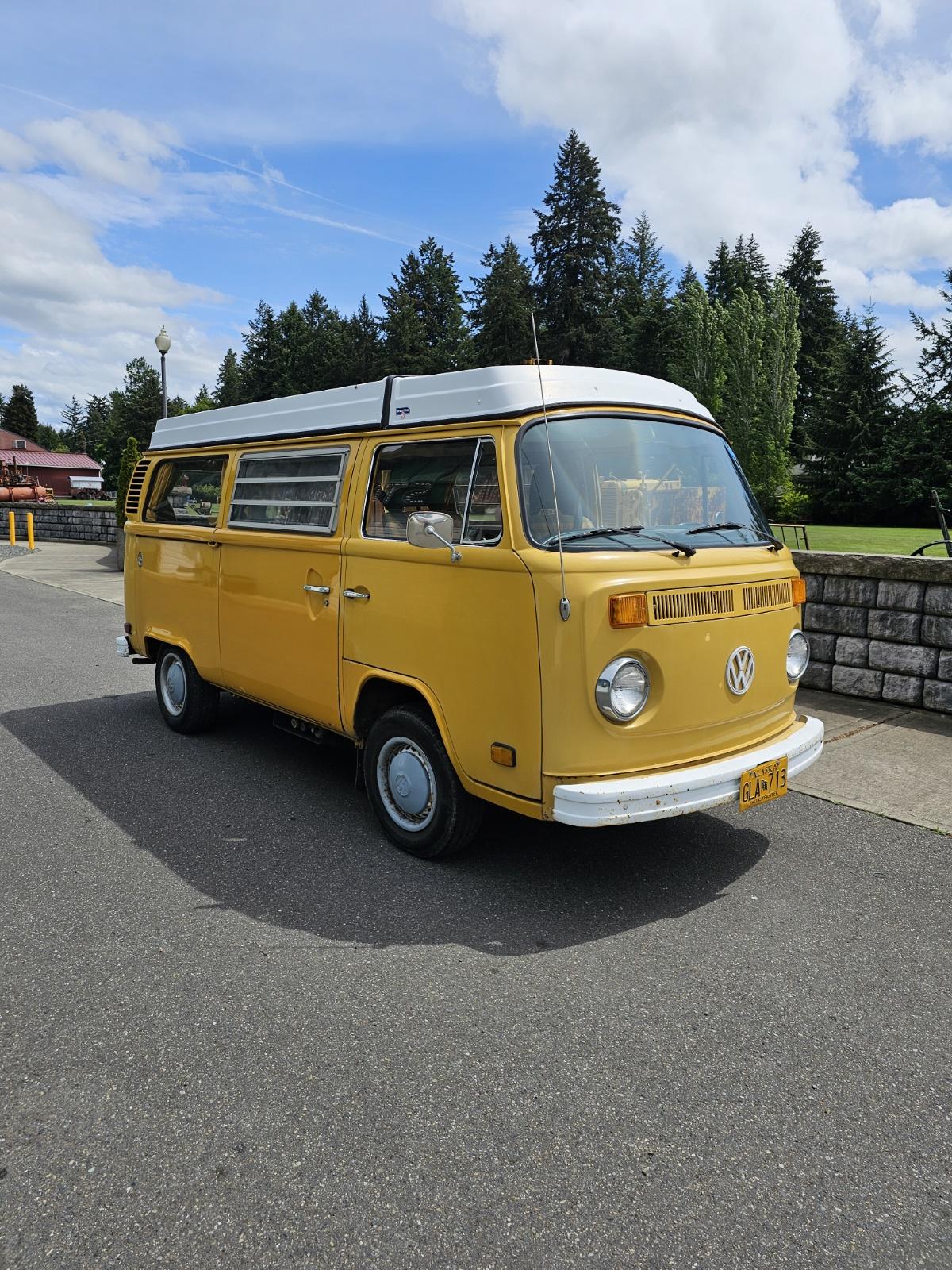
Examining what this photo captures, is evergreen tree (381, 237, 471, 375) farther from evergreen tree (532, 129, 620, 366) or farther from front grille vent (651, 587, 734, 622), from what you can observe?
front grille vent (651, 587, 734, 622)

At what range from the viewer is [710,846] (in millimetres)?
4578

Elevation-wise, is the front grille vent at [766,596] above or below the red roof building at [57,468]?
below

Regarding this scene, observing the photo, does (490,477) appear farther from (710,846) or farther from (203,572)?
(203,572)

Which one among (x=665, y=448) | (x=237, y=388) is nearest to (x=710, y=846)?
(x=665, y=448)

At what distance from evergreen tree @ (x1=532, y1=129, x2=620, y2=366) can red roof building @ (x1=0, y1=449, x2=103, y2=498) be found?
55.7 metres

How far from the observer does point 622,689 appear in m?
3.54

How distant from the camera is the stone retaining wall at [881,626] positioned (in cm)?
676

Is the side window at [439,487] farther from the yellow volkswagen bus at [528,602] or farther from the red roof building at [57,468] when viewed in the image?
the red roof building at [57,468]

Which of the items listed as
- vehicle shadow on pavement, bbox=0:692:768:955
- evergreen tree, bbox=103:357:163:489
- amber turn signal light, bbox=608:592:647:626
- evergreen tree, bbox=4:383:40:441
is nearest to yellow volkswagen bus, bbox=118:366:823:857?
amber turn signal light, bbox=608:592:647:626

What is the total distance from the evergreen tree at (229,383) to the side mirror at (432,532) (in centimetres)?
8227

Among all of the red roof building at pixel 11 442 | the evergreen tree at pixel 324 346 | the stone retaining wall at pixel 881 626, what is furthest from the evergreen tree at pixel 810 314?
the red roof building at pixel 11 442

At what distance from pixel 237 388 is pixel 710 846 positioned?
9316 cm

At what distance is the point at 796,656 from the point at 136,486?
5118 millimetres

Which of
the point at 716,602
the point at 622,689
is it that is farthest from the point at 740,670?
the point at 622,689
